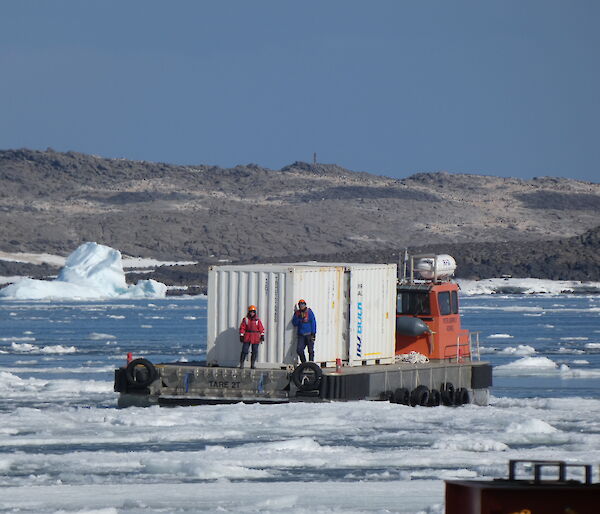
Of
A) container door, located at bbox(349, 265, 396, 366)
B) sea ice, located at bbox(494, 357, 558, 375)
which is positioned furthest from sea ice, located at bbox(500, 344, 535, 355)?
container door, located at bbox(349, 265, 396, 366)

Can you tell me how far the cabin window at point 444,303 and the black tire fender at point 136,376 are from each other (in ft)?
17.5

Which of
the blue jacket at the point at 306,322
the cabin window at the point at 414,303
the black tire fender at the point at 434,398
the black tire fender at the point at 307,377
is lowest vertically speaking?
the black tire fender at the point at 434,398

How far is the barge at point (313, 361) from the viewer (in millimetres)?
21062

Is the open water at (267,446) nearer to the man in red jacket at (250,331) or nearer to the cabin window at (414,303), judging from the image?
the man in red jacket at (250,331)

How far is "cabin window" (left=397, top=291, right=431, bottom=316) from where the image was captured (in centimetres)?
2398

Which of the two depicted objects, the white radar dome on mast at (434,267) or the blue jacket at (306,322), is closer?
the blue jacket at (306,322)

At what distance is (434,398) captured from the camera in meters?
22.3

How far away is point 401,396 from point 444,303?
2.96 m

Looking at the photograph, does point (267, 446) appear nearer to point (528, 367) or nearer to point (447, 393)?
point (447, 393)

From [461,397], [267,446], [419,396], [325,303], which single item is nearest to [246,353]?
[325,303]

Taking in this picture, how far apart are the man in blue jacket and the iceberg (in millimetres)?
72984

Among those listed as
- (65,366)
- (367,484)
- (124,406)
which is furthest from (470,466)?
(65,366)

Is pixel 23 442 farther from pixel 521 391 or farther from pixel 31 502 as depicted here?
pixel 521 391

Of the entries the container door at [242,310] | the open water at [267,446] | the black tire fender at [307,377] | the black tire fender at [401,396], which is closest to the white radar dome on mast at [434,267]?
the open water at [267,446]
